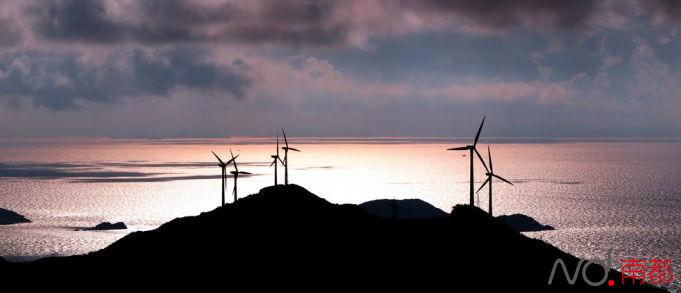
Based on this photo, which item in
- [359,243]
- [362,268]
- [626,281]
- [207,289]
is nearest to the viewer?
[207,289]

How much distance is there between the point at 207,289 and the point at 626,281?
2800 inches

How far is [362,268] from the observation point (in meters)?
90.4

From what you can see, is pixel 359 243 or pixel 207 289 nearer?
pixel 207 289

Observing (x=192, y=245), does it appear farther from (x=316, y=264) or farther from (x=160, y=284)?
(x=316, y=264)

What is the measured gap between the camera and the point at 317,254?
94062 mm

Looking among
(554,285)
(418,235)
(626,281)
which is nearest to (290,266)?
(418,235)

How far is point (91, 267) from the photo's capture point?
100125mm

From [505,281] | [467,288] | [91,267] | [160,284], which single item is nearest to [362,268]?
[467,288]

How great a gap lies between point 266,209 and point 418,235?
88.4ft

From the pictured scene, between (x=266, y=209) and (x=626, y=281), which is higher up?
(x=266, y=209)

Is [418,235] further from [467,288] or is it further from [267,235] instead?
[267,235]

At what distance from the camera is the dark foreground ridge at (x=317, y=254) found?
3499 inches

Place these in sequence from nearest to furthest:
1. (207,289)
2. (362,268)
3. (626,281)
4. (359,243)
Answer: (207,289)
(362,268)
(359,243)
(626,281)

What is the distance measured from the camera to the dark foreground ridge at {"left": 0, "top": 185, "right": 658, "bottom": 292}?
88875 mm
